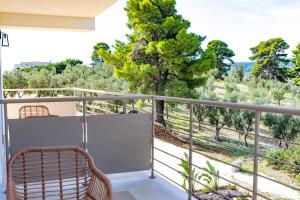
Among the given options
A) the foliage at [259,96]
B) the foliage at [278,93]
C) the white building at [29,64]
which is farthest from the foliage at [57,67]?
the foliage at [278,93]

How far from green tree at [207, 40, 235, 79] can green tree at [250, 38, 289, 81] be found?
46.8 inches

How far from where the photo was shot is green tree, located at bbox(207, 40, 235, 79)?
47.6 feet

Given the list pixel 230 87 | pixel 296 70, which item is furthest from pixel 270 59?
pixel 230 87

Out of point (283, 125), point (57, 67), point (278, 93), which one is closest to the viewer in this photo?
point (283, 125)

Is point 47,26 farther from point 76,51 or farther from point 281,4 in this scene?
point 281,4

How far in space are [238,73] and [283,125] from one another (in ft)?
18.5

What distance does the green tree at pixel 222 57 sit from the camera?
47.6 feet

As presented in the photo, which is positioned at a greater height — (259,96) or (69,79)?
(69,79)

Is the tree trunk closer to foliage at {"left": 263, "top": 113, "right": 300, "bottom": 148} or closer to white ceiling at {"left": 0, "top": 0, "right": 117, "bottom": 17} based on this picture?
foliage at {"left": 263, "top": 113, "right": 300, "bottom": 148}

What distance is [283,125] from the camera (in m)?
8.90

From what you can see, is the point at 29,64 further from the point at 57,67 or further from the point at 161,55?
the point at 161,55

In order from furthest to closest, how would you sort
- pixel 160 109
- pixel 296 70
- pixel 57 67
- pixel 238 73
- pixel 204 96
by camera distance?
pixel 57 67, pixel 238 73, pixel 296 70, pixel 204 96, pixel 160 109

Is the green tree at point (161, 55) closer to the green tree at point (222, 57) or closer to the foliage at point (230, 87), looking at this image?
the foliage at point (230, 87)

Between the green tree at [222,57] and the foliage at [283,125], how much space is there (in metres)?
5.20
